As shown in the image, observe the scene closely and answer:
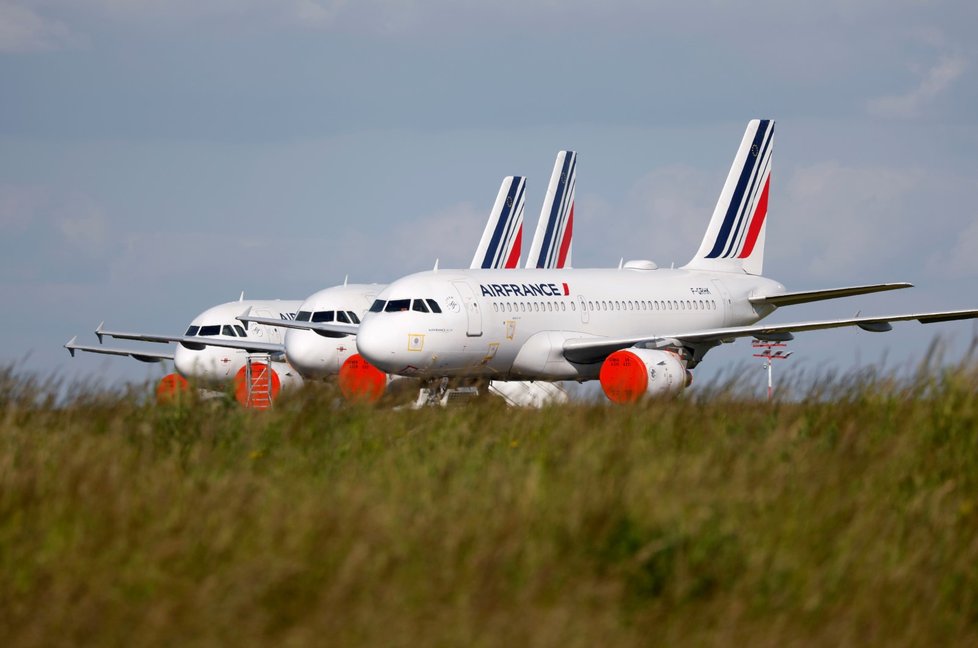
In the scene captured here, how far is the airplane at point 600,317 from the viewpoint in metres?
32.0

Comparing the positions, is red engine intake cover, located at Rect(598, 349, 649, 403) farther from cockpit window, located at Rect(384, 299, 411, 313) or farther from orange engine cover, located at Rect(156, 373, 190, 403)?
orange engine cover, located at Rect(156, 373, 190, 403)

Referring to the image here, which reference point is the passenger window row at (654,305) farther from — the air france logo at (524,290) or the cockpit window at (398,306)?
the cockpit window at (398,306)

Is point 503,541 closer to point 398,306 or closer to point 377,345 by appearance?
point 377,345

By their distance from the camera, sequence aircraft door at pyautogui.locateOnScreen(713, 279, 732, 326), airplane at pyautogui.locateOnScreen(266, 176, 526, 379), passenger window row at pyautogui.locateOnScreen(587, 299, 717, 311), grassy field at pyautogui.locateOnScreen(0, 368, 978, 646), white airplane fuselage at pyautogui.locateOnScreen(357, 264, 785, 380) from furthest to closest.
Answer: aircraft door at pyautogui.locateOnScreen(713, 279, 732, 326)
passenger window row at pyautogui.locateOnScreen(587, 299, 717, 311)
airplane at pyautogui.locateOnScreen(266, 176, 526, 379)
white airplane fuselage at pyautogui.locateOnScreen(357, 264, 785, 380)
grassy field at pyautogui.locateOnScreen(0, 368, 978, 646)

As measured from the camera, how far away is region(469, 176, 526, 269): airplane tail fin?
58.0 meters

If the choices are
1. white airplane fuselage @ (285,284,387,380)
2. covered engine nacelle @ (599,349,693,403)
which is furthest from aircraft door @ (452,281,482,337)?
white airplane fuselage @ (285,284,387,380)

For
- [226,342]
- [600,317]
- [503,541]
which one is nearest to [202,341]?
[226,342]

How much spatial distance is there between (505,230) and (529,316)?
947 inches

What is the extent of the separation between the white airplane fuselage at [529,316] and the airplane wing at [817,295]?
0.56m

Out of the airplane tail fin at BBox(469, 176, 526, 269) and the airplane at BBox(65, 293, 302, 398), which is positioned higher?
the airplane tail fin at BBox(469, 176, 526, 269)

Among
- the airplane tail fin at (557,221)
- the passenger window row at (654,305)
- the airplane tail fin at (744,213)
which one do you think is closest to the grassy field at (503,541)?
the passenger window row at (654,305)

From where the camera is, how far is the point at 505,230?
58625 mm

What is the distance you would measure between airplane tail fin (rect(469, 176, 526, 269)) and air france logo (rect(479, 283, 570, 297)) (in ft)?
68.5

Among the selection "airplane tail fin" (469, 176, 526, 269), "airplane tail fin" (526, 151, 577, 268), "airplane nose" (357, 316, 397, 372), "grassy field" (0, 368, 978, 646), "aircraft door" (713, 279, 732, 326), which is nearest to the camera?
"grassy field" (0, 368, 978, 646)
